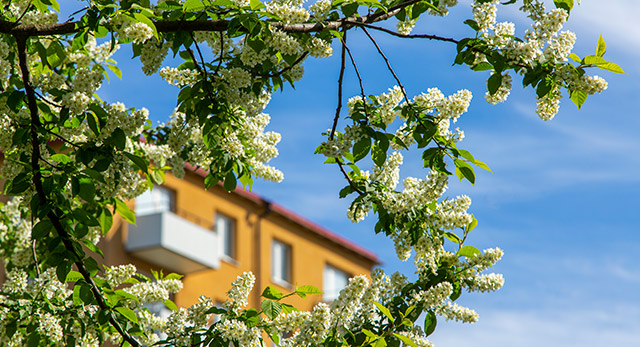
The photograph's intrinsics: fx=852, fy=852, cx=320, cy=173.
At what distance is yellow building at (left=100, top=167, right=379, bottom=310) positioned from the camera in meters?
24.9

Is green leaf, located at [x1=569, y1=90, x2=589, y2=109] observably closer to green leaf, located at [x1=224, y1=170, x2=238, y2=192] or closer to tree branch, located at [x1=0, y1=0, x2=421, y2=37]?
tree branch, located at [x1=0, y1=0, x2=421, y2=37]

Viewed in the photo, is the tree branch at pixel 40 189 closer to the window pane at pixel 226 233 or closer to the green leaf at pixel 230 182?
the green leaf at pixel 230 182

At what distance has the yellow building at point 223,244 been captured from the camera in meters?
24.9

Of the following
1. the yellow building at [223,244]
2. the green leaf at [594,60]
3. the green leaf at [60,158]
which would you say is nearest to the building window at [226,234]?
the yellow building at [223,244]

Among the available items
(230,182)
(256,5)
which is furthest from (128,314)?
(256,5)

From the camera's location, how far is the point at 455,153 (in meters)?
5.55

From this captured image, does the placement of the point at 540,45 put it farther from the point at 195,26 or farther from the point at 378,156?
the point at 195,26

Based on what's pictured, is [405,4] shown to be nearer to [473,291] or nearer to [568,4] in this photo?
[568,4]

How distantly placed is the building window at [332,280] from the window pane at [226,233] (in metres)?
4.88

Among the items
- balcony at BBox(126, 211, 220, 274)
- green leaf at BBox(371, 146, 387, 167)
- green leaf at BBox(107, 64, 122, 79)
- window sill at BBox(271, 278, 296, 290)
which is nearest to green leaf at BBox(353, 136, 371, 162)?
green leaf at BBox(371, 146, 387, 167)

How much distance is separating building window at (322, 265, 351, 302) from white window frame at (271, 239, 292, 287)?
6.58ft

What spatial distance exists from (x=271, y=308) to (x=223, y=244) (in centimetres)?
2366

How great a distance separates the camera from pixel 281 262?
102 ft

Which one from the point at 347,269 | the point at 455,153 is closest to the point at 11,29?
the point at 455,153
